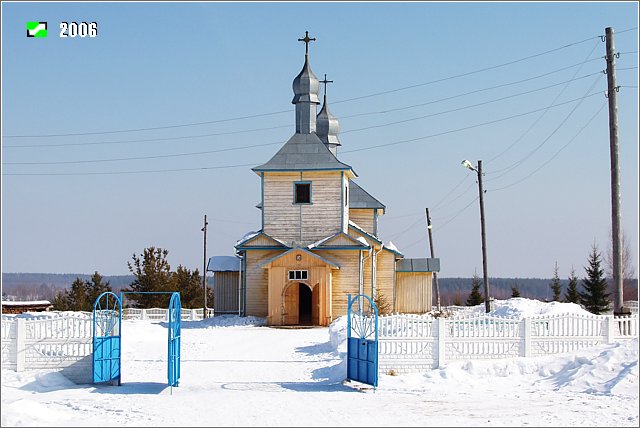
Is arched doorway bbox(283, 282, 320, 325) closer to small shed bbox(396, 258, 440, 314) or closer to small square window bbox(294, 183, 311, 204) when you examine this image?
small square window bbox(294, 183, 311, 204)

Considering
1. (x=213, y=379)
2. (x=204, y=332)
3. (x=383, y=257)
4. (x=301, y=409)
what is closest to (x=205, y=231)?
(x=383, y=257)

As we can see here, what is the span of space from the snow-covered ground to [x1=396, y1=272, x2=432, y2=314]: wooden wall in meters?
21.4

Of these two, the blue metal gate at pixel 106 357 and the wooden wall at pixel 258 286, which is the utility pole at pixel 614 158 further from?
the wooden wall at pixel 258 286

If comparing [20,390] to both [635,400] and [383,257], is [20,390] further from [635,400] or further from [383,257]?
[383,257]

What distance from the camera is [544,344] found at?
845 inches

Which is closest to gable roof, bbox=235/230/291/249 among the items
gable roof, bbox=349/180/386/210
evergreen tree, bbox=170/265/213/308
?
gable roof, bbox=349/180/386/210

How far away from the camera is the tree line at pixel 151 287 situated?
6112cm

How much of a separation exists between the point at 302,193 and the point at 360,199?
746 cm

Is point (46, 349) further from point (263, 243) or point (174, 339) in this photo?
point (263, 243)

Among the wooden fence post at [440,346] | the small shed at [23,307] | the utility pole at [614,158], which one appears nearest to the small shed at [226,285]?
the small shed at [23,307]

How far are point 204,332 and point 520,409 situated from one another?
1947 centimetres

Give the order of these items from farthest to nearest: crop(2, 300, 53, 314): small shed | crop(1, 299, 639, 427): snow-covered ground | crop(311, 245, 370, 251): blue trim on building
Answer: crop(2, 300, 53, 314): small shed → crop(311, 245, 370, 251): blue trim on building → crop(1, 299, 639, 427): snow-covered ground

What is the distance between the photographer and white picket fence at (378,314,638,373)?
20.1 meters

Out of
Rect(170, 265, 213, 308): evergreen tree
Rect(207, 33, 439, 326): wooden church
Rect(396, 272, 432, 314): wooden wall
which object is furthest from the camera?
Rect(170, 265, 213, 308): evergreen tree
